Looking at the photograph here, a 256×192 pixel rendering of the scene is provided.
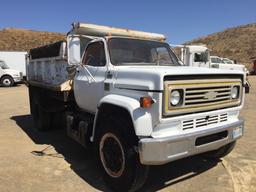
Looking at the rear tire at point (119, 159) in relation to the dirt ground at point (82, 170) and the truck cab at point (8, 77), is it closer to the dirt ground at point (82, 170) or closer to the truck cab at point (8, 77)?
the dirt ground at point (82, 170)

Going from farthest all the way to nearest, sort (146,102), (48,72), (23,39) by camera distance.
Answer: (23,39), (48,72), (146,102)

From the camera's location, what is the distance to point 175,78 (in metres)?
4.16

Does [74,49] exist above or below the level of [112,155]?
above

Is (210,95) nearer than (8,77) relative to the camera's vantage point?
Yes

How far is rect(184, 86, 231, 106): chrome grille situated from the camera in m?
4.30

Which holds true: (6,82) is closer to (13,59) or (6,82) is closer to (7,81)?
(7,81)

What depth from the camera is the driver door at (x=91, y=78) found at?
542cm

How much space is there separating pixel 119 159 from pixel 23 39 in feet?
214

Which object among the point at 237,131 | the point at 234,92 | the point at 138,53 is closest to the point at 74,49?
the point at 138,53

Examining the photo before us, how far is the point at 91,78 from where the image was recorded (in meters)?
5.64

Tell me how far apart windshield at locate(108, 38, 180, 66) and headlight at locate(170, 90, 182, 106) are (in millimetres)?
1415

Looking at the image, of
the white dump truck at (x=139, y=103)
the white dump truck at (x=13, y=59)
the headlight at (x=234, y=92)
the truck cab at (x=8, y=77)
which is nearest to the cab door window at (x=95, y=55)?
the white dump truck at (x=139, y=103)

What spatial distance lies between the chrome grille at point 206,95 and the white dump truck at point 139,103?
0.04 feet

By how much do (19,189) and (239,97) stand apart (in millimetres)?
3579
